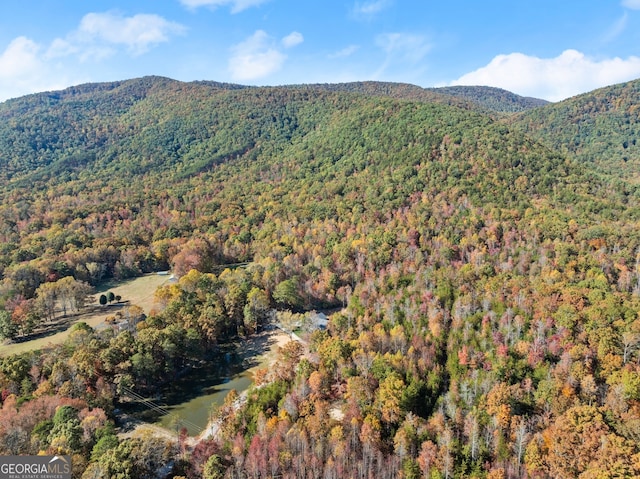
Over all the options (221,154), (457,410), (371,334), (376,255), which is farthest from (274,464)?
(221,154)

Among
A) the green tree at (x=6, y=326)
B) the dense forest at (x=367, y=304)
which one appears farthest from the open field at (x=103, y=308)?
the dense forest at (x=367, y=304)

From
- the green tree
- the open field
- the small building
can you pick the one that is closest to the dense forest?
the green tree

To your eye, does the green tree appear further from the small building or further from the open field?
the small building

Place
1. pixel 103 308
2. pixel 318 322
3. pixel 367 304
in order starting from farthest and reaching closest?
pixel 103 308 < pixel 367 304 < pixel 318 322

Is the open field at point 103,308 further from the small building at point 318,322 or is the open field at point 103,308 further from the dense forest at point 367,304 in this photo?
the small building at point 318,322

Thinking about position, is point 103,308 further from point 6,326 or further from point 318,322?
point 318,322

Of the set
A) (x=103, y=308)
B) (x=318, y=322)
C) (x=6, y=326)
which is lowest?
(x=318, y=322)

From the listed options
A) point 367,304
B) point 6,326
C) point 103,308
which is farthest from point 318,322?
point 6,326

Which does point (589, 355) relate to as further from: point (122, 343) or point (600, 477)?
point (122, 343)
